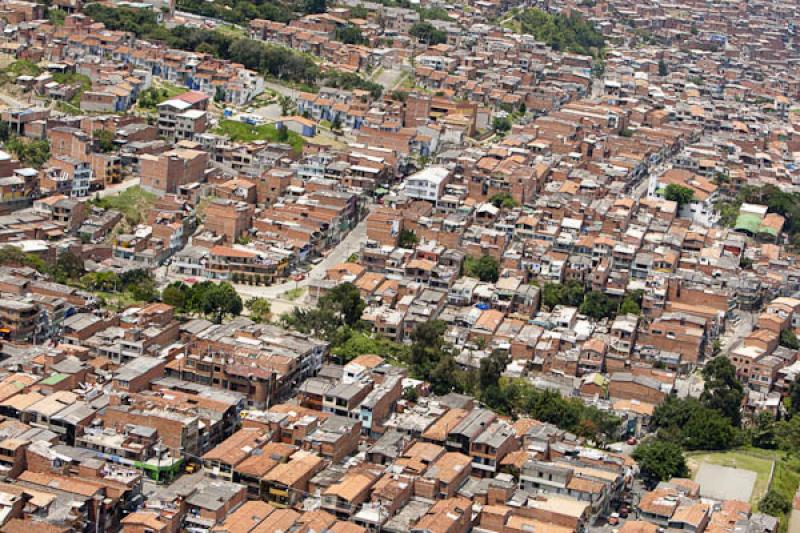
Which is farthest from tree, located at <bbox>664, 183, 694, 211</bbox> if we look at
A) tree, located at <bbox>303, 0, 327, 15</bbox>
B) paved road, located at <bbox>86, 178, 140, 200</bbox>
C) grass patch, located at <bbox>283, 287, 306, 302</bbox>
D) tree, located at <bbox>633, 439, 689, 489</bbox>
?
tree, located at <bbox>303, 0, 327, 15</bbox>

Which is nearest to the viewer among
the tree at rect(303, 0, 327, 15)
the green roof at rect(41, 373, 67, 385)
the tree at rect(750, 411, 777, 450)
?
the green roof at rect(41, 373, 67, 385)

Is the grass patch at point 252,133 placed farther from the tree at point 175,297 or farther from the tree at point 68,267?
the tree at point 175,297

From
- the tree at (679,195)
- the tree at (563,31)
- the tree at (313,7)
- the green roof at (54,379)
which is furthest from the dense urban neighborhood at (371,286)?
the tree at (563,31)

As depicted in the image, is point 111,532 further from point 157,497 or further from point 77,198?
point 77,198

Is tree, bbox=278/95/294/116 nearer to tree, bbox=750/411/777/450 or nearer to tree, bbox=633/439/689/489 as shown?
tree, bbox=750/411/777/450

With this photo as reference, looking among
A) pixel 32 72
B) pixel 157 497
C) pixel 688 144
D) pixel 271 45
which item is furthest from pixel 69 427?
pixel 688 144
